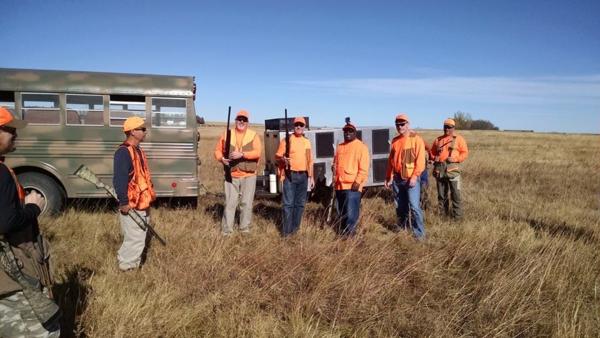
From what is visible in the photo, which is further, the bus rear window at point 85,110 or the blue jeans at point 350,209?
the bus rear window at point 85,110

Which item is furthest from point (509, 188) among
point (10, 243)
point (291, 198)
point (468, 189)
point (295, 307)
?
point (10, 243)

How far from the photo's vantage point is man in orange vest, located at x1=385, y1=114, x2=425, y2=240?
19.9 ft

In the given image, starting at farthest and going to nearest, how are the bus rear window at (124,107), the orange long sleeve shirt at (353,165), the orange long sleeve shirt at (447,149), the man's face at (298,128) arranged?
the orange long sleeve shirt at (447,149) < the bus rear window at (124,107) < the man's face at (298,128) < the orange long sleeve shirt at (353,165)

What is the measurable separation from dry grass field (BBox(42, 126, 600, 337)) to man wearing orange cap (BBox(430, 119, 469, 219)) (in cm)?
88

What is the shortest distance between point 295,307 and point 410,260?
1.77 meters

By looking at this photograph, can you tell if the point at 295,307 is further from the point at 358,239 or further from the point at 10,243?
the point at 10,243

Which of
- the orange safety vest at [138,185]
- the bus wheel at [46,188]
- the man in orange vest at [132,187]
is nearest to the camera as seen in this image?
the man in orange vest at [132,187]

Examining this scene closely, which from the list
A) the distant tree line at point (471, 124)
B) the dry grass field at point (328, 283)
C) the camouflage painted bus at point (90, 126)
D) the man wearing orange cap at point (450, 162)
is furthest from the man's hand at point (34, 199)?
the distant tree line at point (471, 124)

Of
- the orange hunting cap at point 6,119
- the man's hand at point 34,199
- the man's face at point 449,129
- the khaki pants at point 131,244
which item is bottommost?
the khaki pants at point 131,244

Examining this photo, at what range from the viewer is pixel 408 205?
6.29m

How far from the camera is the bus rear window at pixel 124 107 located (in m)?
7.32

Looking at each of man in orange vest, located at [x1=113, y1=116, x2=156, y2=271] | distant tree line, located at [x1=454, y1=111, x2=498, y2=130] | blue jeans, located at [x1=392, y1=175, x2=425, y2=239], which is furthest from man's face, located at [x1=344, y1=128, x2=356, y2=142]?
distant tree line, located at [x1=454, y1=111, x2=498, y2=130]

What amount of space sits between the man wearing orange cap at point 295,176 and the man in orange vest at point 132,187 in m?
2.25

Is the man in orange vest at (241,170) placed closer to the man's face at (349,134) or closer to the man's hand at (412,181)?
the man's face at (349,134)
